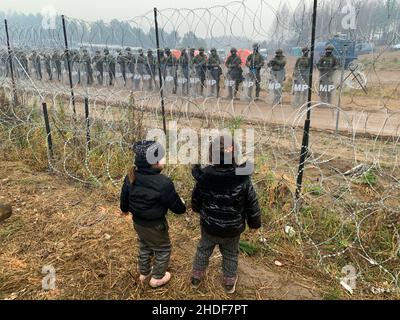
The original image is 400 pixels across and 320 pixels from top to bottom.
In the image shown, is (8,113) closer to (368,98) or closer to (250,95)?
(250,95)

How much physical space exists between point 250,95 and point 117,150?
763 cm

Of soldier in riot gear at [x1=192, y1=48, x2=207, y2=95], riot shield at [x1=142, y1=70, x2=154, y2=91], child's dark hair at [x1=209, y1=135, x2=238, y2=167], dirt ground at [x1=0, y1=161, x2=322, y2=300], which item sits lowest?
dirt ground at [x1=0, y1=161, x2=322, y2=300]

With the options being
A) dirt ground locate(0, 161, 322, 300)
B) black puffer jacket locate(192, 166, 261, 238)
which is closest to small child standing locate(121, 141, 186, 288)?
black puffer jacket locate(192, 166, 261, 238)

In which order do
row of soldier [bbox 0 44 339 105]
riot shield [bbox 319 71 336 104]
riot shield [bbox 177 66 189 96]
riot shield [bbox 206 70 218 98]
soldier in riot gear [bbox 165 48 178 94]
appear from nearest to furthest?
riot shield [bbox 319 71 336 104], row of soldier [bbox 0 44 339 105], riot shield [bbox 206 70 218 98], riot shield [bbox 177 66 189 96], soldier in riot gear [bbox 165 48 178 94]

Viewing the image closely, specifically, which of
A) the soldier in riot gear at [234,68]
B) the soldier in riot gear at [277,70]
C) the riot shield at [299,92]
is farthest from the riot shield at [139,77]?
the riot shield at [299,92]

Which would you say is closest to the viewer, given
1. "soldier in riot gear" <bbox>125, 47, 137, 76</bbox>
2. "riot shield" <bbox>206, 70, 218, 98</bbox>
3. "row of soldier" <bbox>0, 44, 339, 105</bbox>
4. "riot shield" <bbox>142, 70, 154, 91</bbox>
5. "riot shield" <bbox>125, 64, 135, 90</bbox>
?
"row of soldier" <bbox>0, 44, 339, 105</bbox>

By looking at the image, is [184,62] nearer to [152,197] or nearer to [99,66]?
[99,66]

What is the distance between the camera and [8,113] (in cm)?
698

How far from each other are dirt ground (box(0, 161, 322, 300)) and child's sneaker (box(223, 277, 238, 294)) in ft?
0.17

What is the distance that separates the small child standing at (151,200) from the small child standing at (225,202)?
0.20 metres

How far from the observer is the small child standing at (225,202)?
254 cm

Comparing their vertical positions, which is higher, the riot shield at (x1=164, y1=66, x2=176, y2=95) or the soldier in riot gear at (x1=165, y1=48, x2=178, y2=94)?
the soldier in riot gear at (x1=165, y1=48, x2=178, y2=94)

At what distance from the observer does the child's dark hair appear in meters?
2.49

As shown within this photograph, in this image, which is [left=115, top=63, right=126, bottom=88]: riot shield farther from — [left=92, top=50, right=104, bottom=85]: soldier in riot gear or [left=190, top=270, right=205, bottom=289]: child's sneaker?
[left=190, top=270, right=205, bottom=289]: child's sneaker
